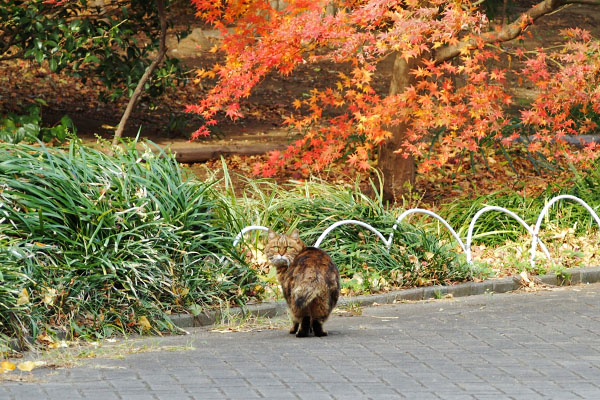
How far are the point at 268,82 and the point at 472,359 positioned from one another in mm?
17914

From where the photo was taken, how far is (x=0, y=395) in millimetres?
5477

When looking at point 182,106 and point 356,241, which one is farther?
point 182,106

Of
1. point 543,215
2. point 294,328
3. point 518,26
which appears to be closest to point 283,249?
point 294,328

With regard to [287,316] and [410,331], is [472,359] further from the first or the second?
[287,316]

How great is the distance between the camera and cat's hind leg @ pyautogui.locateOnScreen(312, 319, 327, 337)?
283 inches

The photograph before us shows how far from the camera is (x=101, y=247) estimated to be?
7.56m

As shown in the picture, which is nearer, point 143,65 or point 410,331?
point 410,331

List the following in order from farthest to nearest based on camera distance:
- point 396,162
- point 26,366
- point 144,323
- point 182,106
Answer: point 182,106 < point 396,162 < point 144,323 < point 26,366

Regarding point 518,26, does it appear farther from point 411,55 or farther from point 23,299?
point 23,299

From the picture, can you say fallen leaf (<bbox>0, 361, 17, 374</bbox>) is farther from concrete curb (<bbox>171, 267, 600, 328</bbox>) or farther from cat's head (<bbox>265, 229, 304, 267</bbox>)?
cat's head (<bbox>265, 229, 304, 267</bbox>)

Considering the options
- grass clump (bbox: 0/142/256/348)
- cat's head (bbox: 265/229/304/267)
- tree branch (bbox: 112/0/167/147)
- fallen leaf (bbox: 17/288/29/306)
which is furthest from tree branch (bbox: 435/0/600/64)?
fallen leaf (bbox: 17/288/29/306)

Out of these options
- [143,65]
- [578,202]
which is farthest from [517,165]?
[143,65]

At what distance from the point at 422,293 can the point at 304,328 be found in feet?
6.93

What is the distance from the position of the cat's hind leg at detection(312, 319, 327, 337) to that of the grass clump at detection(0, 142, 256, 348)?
1.07 m
